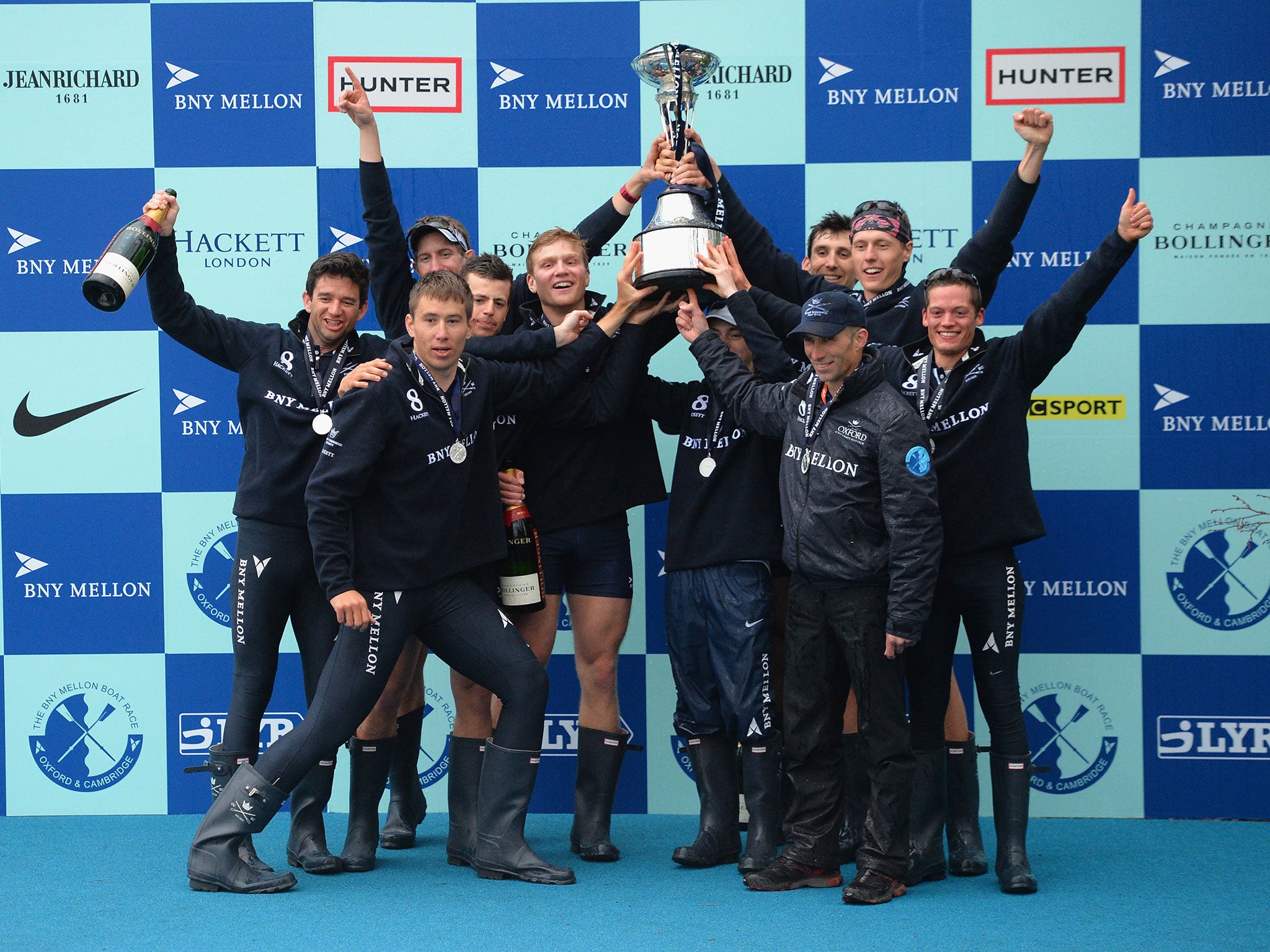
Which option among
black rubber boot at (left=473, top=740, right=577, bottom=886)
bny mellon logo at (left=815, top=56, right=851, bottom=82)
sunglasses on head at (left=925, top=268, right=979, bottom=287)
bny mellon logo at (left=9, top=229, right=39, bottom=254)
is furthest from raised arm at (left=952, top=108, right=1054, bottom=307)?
bny mellon logo at (left=9, top=229, right=39, bottom=254)

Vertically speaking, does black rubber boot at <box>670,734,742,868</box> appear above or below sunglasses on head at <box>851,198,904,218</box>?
below

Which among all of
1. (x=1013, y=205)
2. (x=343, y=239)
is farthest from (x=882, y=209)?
(x=343, y=239)

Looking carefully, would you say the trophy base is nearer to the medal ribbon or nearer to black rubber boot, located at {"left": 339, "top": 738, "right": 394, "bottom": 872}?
the medal ribbon

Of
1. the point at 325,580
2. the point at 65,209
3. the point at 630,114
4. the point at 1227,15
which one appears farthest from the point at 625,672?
the point at 1227,15

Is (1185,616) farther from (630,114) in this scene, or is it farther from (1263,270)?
(630,114)

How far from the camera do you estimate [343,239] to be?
3.98 metres

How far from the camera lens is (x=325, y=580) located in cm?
297

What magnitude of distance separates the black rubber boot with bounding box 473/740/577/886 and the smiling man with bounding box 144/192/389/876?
0.43 meters

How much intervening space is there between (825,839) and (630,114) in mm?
2382

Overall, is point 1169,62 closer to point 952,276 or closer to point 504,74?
point 952,276

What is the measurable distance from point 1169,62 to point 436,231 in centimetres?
242

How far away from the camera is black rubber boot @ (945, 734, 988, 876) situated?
10.6ft

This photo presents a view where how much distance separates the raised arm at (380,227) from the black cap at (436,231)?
0.07m

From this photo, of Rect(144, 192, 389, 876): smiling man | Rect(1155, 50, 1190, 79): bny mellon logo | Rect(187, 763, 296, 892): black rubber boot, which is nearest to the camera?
Rect(187, 763, 296, 892): black rubber boot
